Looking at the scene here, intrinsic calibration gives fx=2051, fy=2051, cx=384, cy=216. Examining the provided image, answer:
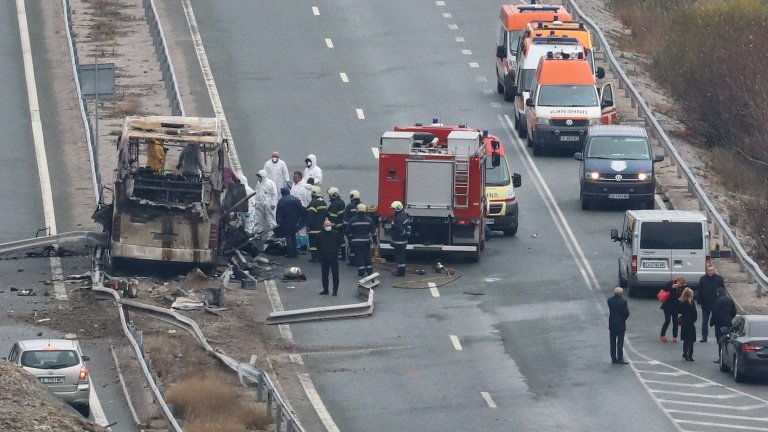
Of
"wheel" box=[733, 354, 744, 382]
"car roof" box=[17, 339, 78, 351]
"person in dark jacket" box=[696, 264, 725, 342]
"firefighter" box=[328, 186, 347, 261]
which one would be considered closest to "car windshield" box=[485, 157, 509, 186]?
"firefighter" box=[328, 186, 347, 261]

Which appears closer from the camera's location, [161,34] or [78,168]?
[78,168]

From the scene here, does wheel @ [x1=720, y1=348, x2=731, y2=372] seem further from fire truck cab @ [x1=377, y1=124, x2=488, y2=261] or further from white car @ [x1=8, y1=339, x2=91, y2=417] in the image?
white car @ [x1=8, y1=339, x2=91, y2=417]

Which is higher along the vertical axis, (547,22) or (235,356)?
(547,22)

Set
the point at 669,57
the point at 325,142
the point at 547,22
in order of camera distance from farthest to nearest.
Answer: the point at 669,57 < the point at 547,22 < the point at 325,142

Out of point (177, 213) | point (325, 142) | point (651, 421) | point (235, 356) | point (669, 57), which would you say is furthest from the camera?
point (669, 57)

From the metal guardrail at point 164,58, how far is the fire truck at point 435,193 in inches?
399

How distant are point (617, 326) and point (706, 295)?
8.86ft

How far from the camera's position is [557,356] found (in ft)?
106

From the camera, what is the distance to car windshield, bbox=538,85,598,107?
4791cm

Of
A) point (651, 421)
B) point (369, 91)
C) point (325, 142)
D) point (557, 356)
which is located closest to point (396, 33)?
point (369, 91)

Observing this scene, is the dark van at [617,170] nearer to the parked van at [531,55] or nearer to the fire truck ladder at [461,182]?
the fire truck ladder at [461,182]

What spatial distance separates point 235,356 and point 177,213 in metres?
4.80

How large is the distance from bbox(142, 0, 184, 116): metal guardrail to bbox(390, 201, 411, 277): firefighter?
36.3 feet

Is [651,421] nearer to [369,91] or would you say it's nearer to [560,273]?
[560,273]
